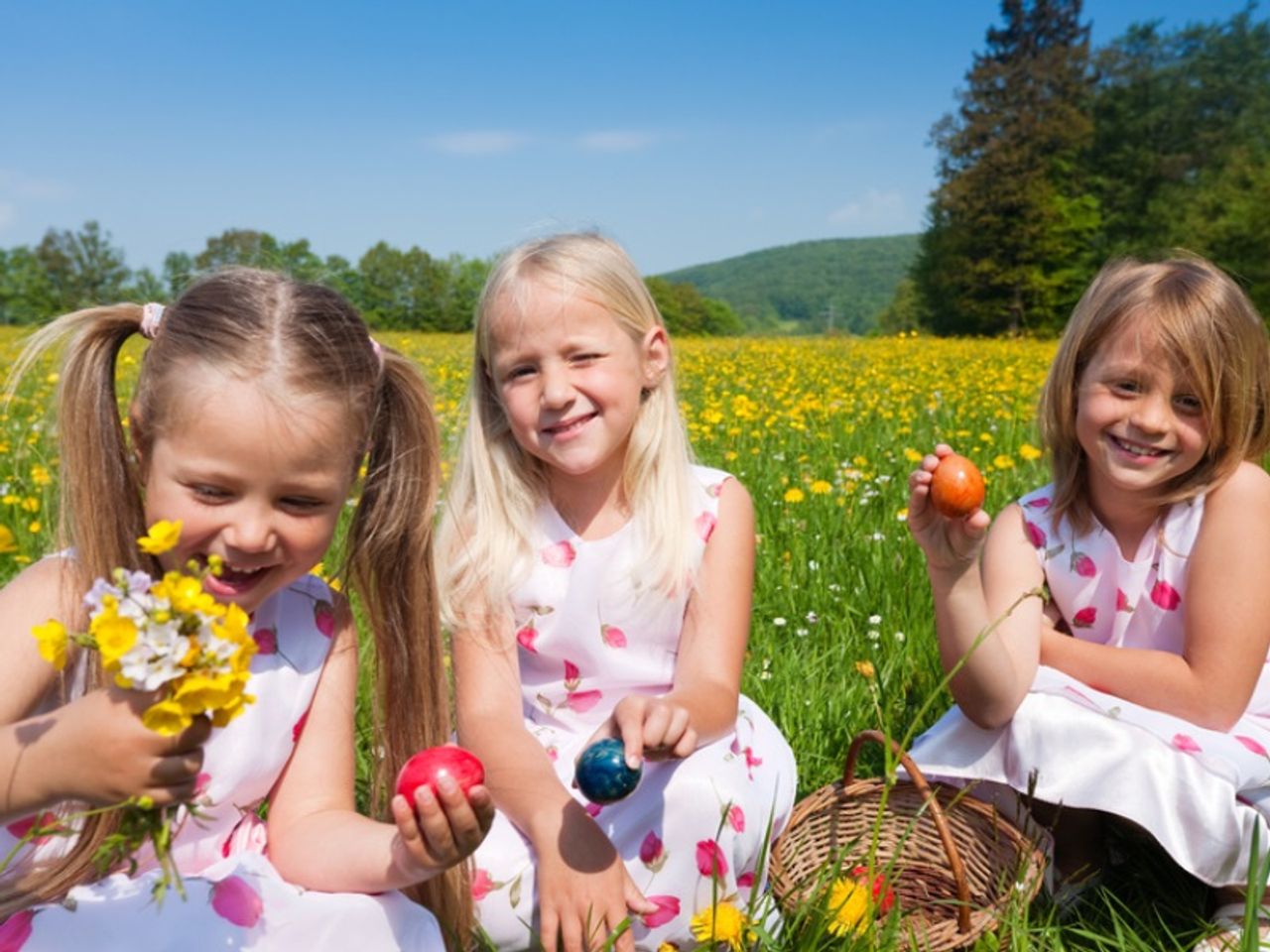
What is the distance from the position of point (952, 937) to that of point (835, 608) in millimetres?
1247

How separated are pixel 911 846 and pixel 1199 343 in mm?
879

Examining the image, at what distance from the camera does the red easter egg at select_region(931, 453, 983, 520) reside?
1522 mm

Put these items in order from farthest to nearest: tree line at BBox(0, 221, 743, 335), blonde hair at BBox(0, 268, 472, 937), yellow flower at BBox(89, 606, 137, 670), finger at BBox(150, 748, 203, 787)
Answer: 1. tree line at BBox(0, 221, 743, 335)
2. blonde hair at BBox(0, 268, 472, 937)
3. finger at BBox(150, 748, 203, 787)
4. yellow flower at BBox(89, 606, 137, 670)

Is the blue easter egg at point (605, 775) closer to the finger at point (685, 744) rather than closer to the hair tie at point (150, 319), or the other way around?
the finger at point (685, 744)

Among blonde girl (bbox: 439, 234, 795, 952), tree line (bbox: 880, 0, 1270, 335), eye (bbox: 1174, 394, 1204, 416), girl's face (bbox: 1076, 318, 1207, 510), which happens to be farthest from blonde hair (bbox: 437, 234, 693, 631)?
tree line (bbox: 880, 0, 1270, 335)

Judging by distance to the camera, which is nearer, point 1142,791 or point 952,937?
point 952,937

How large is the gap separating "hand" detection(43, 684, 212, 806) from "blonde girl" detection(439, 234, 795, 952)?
0.72 metres

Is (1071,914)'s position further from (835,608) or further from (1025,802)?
(835,608)

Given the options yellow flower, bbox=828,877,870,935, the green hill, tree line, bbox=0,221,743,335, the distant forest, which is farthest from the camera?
the green hill

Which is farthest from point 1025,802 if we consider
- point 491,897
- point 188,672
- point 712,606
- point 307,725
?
point 188,672

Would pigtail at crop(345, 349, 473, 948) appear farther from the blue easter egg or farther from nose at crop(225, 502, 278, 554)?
the blue easter egg

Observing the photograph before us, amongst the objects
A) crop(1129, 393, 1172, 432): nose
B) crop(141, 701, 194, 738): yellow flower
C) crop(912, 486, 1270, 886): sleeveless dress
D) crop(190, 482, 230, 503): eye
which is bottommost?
crop(912, 486, 1270, 886): sleeveless dress

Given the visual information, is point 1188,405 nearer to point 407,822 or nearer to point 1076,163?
point 407,822

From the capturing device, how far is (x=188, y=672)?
75 centimetres
